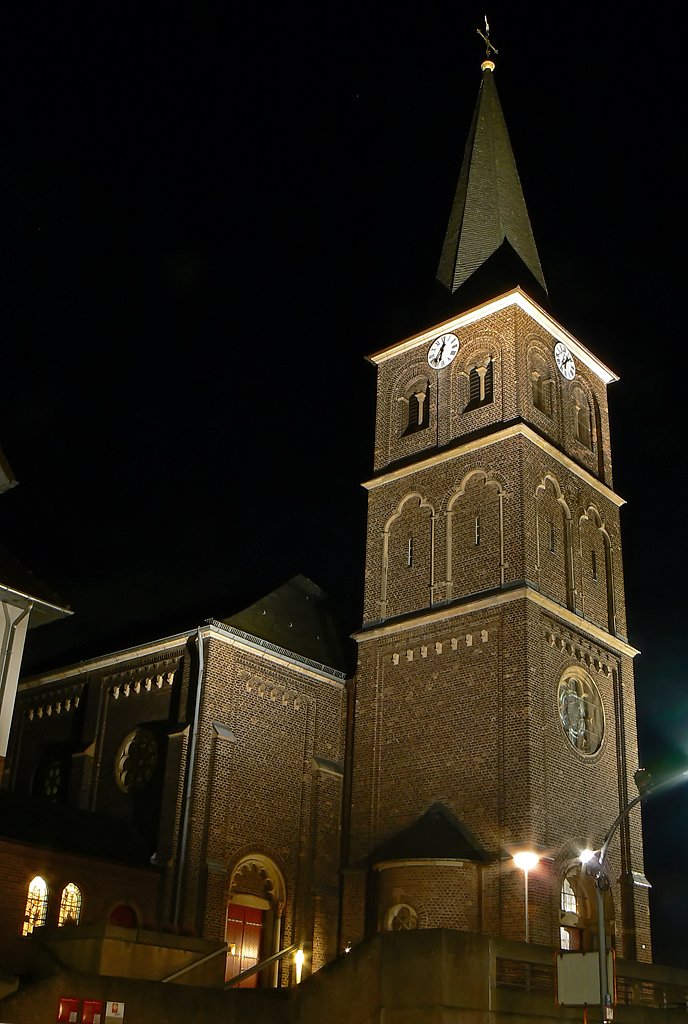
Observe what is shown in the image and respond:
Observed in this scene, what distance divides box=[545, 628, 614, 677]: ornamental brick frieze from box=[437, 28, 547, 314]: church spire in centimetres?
1236

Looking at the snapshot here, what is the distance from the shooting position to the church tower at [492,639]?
31.3 metres

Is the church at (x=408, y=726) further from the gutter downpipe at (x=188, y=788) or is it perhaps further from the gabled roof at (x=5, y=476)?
the gabled roof at (x=5, y=476)

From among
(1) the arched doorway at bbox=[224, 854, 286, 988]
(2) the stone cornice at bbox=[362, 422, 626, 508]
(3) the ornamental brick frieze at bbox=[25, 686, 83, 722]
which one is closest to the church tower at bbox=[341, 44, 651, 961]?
(2) the stone cornice at bbox=[362, 422, 626, 508]

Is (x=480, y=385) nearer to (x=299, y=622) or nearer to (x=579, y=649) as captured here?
(x=579, y=649)

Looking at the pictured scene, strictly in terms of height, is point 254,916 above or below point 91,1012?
above

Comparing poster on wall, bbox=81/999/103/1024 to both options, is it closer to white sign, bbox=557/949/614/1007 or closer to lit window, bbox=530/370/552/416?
white sign, bbox=557/949/614/1007

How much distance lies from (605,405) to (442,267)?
8.36 m

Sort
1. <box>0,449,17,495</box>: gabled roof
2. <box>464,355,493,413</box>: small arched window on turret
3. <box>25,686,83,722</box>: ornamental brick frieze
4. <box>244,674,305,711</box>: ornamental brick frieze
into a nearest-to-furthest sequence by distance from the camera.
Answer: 1. <box>0,449,17,495</box>: gabled roof
2. <box>244,674,305,711</box>: ornamental brick frieze
3. <box>464,355,493,413</box>: small arched window on turret
4. <box>25,686,83,722</box>: ornamental brick frieze

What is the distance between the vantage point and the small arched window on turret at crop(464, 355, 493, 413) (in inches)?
1515

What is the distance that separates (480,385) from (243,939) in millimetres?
19323

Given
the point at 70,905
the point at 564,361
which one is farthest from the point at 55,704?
the point at 564,361

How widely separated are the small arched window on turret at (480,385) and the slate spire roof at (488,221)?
105 inches

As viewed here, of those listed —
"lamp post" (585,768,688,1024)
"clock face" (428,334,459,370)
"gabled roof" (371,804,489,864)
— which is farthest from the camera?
"clock face" (428,334,459,370)

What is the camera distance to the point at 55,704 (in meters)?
40.4
